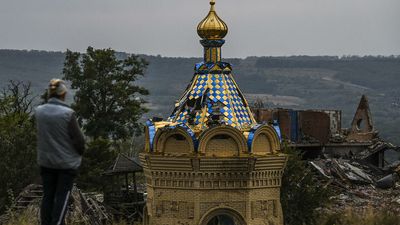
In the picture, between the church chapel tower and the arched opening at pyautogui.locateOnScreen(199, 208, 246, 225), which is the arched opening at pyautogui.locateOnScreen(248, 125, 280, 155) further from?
the arched opening at pyautogui.locateOnScreen(199, 208, 246, 225)

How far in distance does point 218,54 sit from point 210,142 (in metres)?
2.32

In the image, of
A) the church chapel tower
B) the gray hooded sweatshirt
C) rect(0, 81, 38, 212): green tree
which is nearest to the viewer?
the gray hooded sweatshirt

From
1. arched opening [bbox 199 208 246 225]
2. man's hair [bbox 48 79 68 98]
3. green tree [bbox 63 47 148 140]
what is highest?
green tree [bbox 63 47 148 140]

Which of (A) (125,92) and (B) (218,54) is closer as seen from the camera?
(B) (218,54)

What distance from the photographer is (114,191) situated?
1608 inches

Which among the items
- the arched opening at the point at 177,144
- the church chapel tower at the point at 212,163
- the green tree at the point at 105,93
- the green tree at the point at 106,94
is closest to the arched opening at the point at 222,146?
the church chapel tower at the point at 212,163

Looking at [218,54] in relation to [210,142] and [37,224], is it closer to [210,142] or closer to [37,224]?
[210,142]

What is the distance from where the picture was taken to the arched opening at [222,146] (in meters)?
23.2

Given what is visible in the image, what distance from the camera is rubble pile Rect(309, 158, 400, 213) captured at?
43469mm

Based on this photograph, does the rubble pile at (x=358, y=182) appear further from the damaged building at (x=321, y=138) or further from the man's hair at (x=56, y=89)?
the man's hair at (x=56, y=89)

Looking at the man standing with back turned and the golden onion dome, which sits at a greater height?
the golden onion dome

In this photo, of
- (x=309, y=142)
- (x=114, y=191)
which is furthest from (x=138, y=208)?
(x=309, y=142)

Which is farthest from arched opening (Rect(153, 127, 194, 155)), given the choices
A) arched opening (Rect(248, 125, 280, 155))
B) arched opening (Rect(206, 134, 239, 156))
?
arched opening (Rect(248, 125, 280, 155))

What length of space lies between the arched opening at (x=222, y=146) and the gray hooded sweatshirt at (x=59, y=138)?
11138 mm
